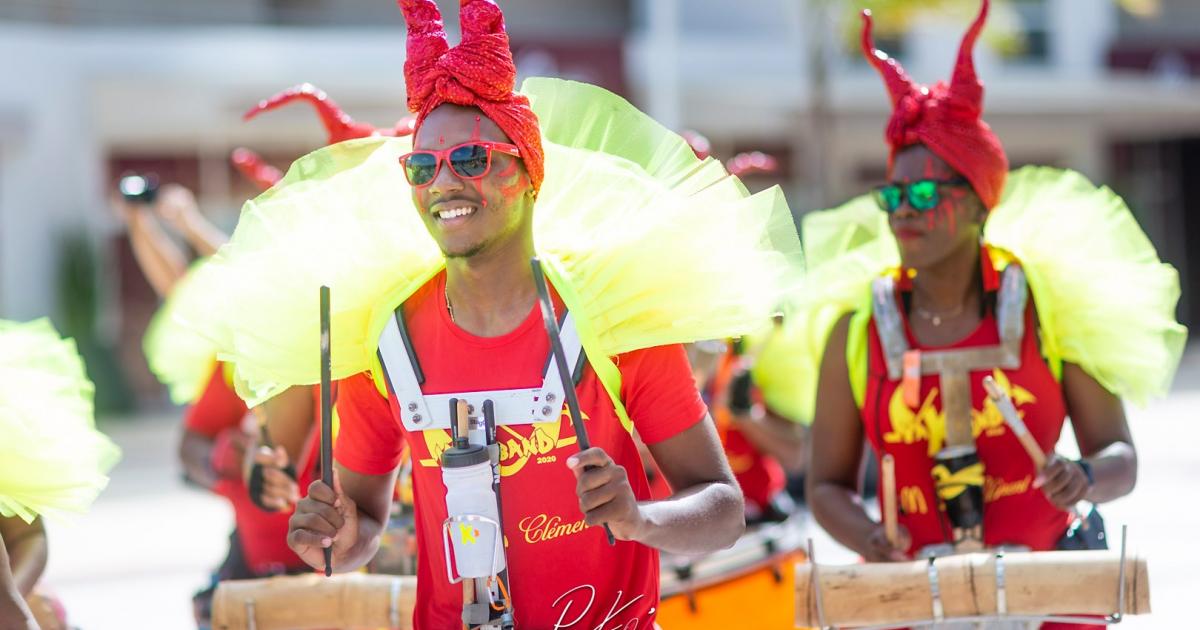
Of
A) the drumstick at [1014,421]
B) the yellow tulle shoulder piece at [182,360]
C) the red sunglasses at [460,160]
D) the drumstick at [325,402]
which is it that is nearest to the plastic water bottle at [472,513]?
the drumstick at [325,402]

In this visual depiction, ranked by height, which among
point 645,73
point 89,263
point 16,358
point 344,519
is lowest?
point 344,519

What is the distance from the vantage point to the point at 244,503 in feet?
18.8

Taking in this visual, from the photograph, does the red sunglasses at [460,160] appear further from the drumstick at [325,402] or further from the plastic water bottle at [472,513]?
the plastic water bottle at [472,513]

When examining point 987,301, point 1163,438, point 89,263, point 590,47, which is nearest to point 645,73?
point 590,47

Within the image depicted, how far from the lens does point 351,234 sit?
3.72 metres

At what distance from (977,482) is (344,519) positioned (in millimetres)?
1887

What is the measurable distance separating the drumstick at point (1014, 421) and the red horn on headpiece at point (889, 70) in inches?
37.9

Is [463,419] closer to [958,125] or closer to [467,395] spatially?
[467,395]

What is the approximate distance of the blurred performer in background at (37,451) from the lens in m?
3.74

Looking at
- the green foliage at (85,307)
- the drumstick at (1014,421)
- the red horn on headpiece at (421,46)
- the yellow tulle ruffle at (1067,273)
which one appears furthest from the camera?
the green foliage at (85,307)

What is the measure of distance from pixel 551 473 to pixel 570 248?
0.51 m

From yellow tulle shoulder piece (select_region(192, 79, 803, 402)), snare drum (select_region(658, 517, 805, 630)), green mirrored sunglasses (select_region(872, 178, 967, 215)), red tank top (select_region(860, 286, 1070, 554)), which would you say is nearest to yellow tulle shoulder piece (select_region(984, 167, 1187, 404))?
red tank top (select_region(860, 286, 1070, 554))

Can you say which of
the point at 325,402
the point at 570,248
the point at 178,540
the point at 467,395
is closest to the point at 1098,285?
the point at 570,248

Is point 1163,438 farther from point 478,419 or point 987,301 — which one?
point 478,419
